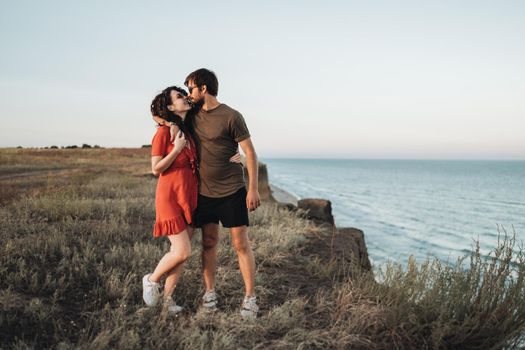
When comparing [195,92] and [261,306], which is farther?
[261,306]

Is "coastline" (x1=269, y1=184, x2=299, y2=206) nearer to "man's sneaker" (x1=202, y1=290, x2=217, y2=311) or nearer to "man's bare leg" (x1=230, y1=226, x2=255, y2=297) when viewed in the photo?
"man's sneaker" (x1=202, y1=290, x2=217, y2=311)

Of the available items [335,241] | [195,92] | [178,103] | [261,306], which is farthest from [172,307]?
[335,241]

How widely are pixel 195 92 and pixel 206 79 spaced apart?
6.0 inches

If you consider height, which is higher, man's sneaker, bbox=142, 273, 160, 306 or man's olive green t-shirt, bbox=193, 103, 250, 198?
man's olive green t-shirt, bbox=193, 103, 250, 198

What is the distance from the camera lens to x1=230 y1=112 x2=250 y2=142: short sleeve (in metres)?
3.52

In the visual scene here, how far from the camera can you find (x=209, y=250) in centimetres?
392

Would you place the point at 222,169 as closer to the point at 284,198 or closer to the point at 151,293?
the point at 151,293

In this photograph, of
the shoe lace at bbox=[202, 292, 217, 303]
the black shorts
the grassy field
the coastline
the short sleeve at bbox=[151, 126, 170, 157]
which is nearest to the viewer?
the grassy field

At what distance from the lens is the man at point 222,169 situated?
3564 millimetres

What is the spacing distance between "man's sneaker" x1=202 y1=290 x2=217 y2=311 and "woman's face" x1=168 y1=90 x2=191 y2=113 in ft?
5.93

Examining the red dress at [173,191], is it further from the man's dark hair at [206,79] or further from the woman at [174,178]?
the man's dark hair at [206,79]

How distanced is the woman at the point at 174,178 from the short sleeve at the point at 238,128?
43 cm

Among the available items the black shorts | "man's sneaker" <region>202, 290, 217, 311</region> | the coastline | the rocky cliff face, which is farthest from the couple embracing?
the coastline

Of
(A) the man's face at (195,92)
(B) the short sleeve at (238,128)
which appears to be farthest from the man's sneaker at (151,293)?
(A) the man's face at (195,92)
